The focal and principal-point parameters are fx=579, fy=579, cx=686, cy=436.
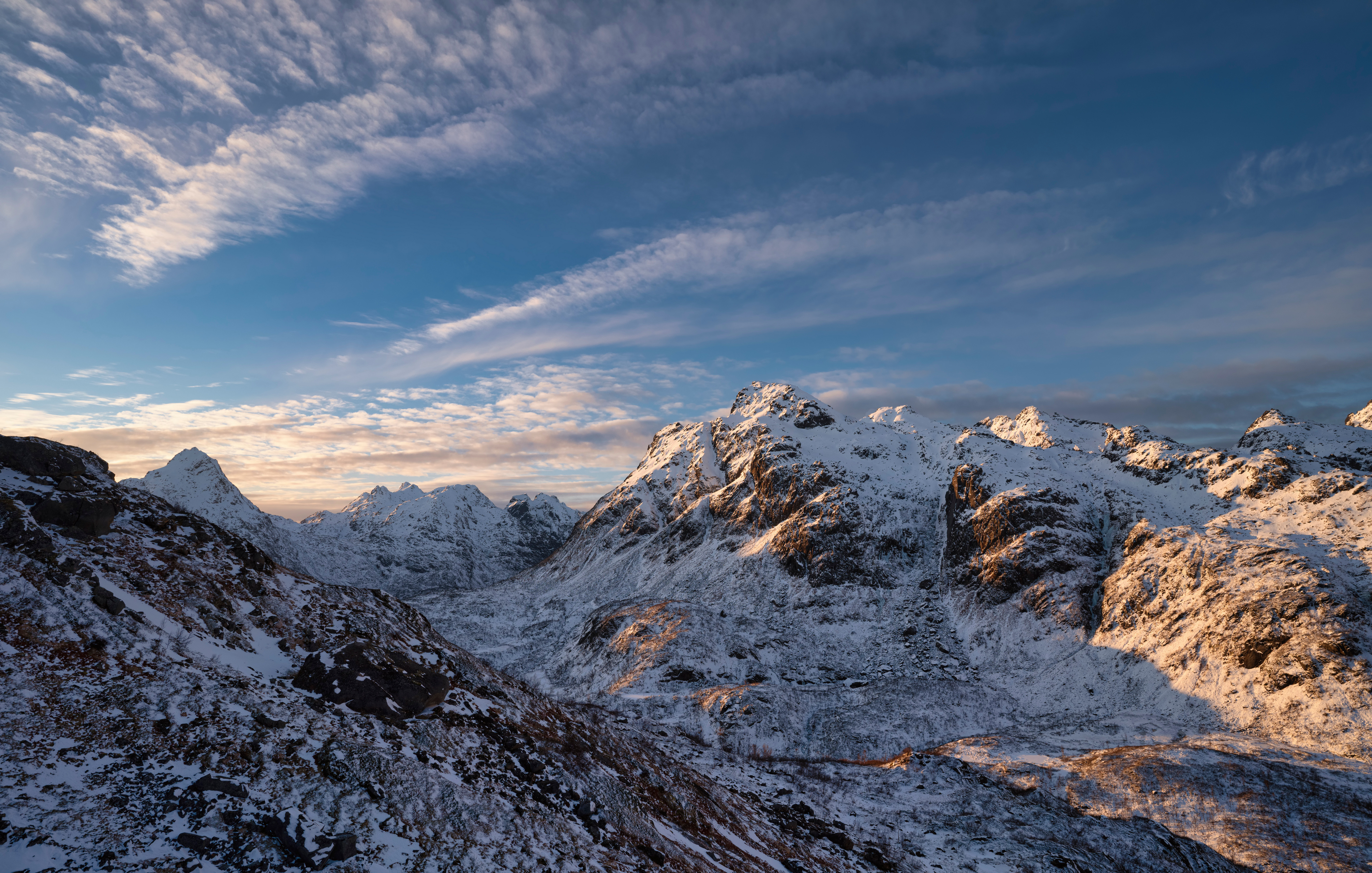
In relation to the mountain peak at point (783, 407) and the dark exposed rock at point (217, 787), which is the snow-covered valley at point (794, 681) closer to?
the dark exposed rock at point (217, 787)

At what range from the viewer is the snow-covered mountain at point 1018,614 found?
36.7 m

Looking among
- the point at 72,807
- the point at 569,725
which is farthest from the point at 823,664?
the point at 72,807

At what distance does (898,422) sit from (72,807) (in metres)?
128

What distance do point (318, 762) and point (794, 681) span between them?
162ft

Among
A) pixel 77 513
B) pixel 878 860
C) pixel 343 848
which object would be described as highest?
pixel 77 513

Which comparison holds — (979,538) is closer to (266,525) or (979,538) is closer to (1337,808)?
(1337,808)

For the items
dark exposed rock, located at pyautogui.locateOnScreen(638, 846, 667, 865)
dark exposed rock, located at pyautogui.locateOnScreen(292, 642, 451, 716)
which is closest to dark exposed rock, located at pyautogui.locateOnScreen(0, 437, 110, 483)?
dark exposed rock, located at pyautogui.locateOnScreen(292, 642, 451, 716)

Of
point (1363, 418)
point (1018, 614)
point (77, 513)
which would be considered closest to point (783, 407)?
point (1018, 614)

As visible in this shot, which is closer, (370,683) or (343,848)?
(343,848)

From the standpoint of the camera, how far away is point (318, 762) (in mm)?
13844

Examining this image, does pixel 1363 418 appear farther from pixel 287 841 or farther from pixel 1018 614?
pixel 287 841

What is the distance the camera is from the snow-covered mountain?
36.7 meters

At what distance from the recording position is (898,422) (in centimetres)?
12431

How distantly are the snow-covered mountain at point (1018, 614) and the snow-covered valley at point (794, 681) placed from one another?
1.05ft
